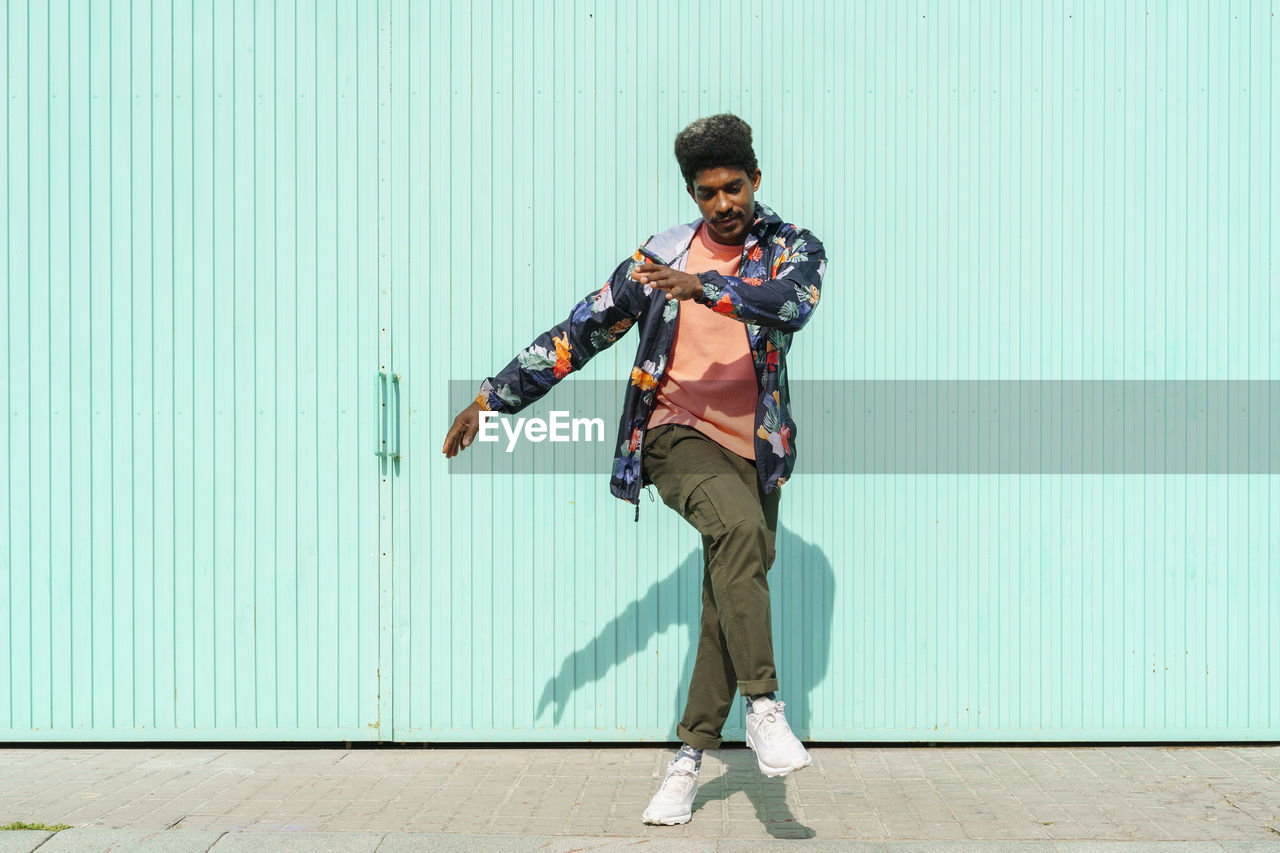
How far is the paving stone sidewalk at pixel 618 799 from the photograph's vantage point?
11.2 feet

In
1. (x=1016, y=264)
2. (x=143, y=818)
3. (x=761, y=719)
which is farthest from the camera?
(x=1016, y=264)

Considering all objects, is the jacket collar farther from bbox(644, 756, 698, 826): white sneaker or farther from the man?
bbox(644, 756, 698, 826): white sneaker

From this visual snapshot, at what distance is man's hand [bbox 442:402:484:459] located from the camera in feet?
12.0

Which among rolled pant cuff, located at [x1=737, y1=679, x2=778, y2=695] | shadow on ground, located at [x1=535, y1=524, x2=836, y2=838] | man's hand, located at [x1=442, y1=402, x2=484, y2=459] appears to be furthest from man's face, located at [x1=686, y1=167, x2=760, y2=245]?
shadow on ground, located at [x1=535, y1=524, x2=836, y2=838]

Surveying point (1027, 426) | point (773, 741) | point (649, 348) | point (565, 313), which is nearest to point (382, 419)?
point (565, 313)

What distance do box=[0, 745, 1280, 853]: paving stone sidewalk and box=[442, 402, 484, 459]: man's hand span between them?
3.60 feet

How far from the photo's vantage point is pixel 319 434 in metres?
4.61

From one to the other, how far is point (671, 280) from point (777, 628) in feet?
6.18

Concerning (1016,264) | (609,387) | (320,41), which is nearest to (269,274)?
(320,41)

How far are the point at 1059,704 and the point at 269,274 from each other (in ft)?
11.0

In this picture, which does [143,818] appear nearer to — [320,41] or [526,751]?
[526,751]

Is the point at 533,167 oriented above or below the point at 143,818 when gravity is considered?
above

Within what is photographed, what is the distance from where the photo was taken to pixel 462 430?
3674mm

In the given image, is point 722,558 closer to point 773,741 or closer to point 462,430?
point 773,741
